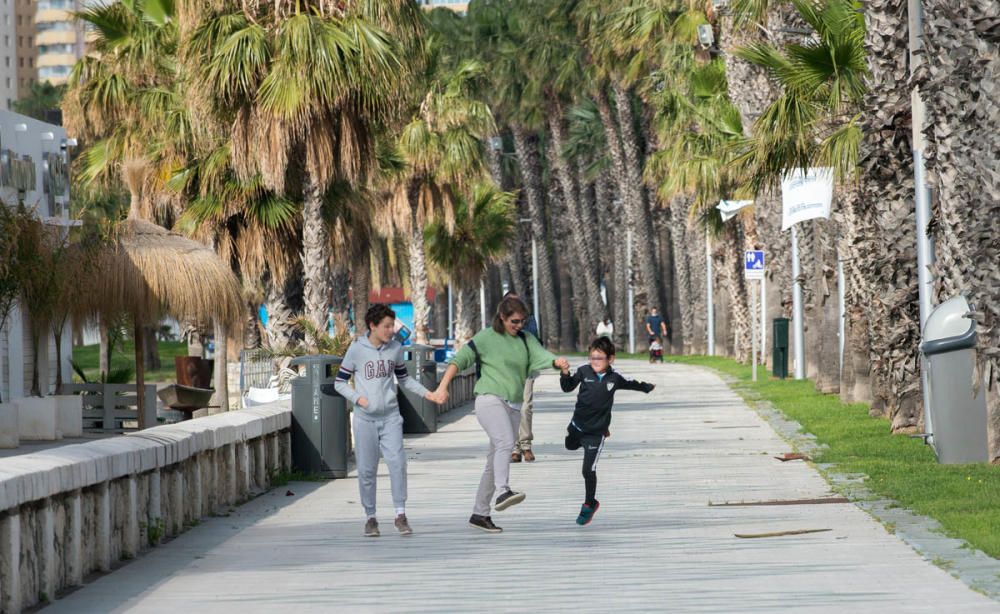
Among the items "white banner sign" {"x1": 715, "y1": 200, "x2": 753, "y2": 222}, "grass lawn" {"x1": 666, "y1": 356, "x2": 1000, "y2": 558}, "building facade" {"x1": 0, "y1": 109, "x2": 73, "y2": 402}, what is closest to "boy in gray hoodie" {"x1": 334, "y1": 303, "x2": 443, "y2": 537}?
"grass lawn" {"x1": 666, "y1": 356, "x2": 1000, "y2": 558}

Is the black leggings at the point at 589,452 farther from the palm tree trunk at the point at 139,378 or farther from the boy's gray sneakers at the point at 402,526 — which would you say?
the palm tree trunk at the point at 139,378

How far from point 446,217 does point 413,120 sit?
3.37m

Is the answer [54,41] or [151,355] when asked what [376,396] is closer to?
[151,355]

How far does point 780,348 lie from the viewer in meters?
37.8

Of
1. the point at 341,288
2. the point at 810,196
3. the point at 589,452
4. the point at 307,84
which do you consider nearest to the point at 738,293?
the point at 341,288

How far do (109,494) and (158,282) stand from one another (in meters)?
14.4

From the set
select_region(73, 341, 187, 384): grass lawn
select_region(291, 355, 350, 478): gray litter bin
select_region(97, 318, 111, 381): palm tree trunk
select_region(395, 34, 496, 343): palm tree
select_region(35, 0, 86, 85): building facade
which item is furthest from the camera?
select_region(35, 0, 86, 85): building facade

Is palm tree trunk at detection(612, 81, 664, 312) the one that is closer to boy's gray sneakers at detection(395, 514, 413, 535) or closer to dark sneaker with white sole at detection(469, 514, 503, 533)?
dark sneaker with white sole at detection(469, 514, 503, 533)

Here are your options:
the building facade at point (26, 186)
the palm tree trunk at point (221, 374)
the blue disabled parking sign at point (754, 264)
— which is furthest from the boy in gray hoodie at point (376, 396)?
the blue disabled parking sign at point (754, 264)

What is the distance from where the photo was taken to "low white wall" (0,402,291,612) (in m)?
9.26

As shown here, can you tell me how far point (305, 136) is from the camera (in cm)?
2500

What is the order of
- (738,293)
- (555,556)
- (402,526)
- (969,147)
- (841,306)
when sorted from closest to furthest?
(555,556), (402,526), (969,147), (841,306), (738,293)

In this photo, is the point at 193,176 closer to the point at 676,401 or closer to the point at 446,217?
the point at 676,401

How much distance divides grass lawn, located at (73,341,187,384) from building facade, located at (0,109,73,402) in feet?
63.8
